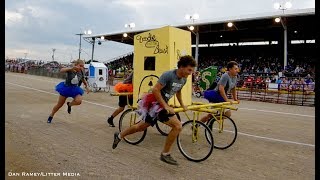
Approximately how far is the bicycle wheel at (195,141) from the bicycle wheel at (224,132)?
69cm

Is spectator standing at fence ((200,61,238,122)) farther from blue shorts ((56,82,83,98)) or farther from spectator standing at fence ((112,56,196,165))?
blue shorts ((56,82,83,98))

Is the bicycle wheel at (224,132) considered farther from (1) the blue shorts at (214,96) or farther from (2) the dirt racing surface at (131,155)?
(1) the blue shorts at (214,96)

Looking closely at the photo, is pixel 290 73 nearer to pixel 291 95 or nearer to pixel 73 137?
pixel 291 95

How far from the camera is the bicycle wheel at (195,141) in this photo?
6.29 m

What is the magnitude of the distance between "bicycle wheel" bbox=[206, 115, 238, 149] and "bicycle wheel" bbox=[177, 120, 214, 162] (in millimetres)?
688

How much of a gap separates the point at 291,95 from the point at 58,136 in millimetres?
14894

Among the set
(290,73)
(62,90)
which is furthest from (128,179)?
(290,73)

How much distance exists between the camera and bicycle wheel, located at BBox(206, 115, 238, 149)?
7407 millimetres

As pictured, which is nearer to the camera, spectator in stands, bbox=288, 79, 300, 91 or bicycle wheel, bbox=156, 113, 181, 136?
bicycle wheel, bbox=156, 113, 181, 136

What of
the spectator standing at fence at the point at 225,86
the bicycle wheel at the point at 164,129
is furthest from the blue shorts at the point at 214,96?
the bicycle wheel at the point at 164,129

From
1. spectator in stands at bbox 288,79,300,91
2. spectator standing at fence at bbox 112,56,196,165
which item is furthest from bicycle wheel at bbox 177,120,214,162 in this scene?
spectator in stands at bbox 288,79,300,91

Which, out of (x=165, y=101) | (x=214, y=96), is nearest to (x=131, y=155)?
(x=165, y=101)

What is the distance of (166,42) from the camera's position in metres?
8.02

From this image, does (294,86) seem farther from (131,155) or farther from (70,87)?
(131,155)
